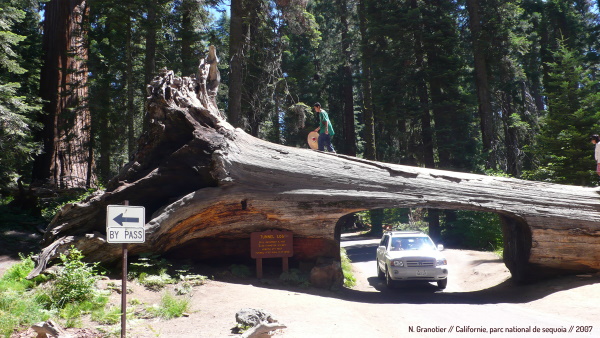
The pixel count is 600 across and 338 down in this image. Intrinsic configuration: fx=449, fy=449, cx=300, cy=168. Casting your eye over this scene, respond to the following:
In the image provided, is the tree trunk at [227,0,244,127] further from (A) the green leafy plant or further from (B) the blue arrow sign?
(B) the blue arrow sign

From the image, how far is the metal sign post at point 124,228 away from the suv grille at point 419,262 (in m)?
8.69

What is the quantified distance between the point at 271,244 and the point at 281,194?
4.37 ft

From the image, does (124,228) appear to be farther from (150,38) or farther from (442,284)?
(150,38)

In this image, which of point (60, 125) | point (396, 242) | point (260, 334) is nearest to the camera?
point (260, 334)

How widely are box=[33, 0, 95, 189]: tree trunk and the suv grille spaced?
14.3 metres

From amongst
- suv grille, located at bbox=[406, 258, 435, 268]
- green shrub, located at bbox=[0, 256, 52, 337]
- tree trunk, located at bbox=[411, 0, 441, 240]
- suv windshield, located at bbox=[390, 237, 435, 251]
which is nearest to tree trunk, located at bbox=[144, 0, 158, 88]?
green shrub, located at bbox=[0, 256, 52, 337]

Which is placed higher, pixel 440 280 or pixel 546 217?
pixel 546 217

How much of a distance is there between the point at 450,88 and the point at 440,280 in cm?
1453

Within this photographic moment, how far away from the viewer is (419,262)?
12977 millimetres


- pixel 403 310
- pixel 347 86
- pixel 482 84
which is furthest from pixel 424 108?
pixel 403 310

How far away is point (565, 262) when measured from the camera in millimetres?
11523

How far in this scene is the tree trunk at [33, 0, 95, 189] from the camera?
19.0 metres

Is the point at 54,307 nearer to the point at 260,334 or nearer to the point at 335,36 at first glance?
the point at 260,334

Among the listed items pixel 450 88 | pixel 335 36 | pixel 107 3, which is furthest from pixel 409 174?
pixel 335 36
